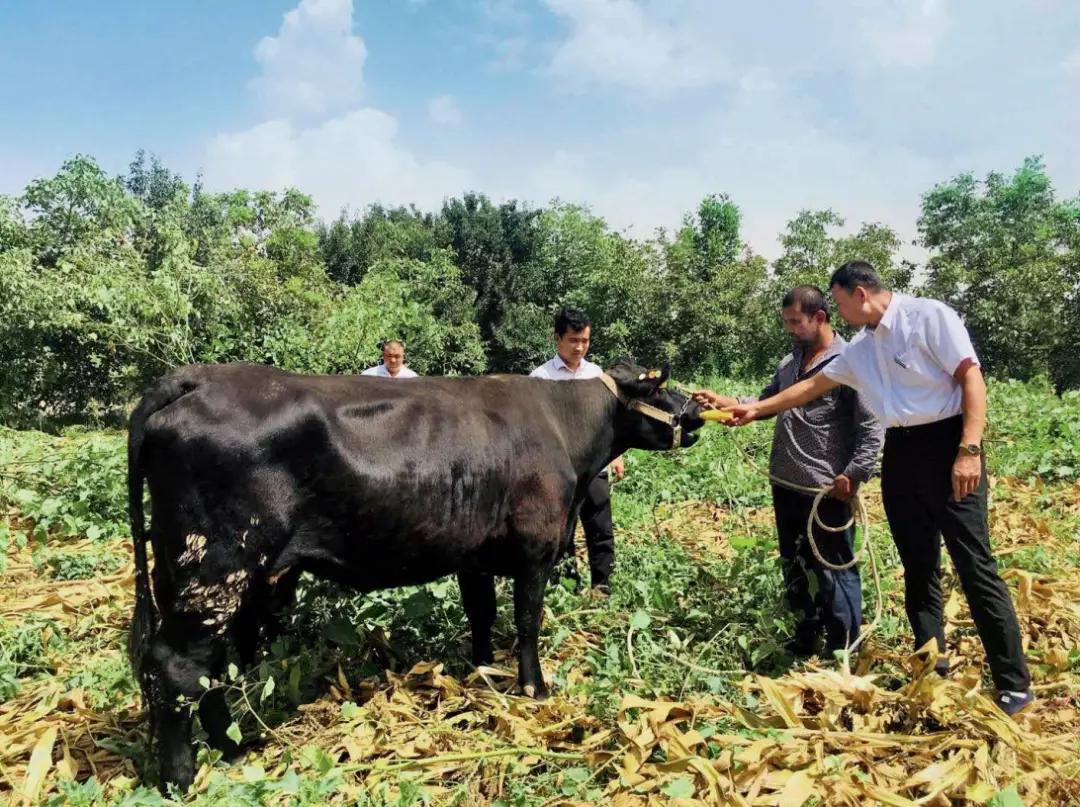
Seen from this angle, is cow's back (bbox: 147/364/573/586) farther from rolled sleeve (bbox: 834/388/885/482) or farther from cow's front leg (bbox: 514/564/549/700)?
rolled sleeve (bbox: 834/388/885/482)

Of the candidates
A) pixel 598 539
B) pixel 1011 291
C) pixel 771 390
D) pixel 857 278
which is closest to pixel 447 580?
pixel 598 539

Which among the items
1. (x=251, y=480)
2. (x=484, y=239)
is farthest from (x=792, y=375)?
(x=484, y=239)

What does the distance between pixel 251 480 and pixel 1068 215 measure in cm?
4353

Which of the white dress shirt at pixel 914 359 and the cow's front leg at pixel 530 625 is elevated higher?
the white dress shirt at pixel 914 359

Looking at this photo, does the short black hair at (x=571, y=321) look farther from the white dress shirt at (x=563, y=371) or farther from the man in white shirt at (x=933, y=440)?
the man in white shirt at (x=933, y=440)

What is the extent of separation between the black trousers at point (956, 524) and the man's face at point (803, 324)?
758mm

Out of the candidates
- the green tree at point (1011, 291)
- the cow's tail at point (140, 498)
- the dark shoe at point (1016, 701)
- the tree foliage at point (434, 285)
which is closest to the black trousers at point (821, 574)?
the dark shoe at point (1016, 701)

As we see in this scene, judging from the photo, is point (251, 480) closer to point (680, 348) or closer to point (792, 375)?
point (792, 375)

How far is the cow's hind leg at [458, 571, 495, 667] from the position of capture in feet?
14.5

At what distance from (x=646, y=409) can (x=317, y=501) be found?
2337 millimetres

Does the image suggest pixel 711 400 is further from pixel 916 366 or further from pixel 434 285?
pixel 434 285

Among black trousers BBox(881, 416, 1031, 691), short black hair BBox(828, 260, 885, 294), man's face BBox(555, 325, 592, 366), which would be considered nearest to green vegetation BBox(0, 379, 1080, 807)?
black trousers BBox(881, 416, 1031, 691)

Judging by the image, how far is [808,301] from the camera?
414 cm

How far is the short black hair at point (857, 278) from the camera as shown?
3711 mm
